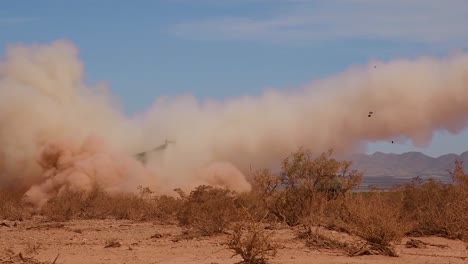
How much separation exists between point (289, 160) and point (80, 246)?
9.04 metres

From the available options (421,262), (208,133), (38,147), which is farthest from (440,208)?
(38,147)

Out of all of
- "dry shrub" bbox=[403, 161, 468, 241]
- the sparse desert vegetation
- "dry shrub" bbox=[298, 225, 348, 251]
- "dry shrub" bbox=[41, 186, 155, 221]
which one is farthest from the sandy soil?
"dry shrub" bbox=[41, 186, 155, 221]

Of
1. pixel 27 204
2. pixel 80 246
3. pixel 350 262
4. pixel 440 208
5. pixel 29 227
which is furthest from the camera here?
pixel 27 204

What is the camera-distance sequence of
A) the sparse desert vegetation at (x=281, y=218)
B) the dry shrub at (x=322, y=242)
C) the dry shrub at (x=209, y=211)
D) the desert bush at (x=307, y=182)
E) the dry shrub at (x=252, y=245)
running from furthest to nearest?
the desert bush at (x=307, y=182) → the dry shrub at (x=209, y=211) → the dry shrub at (x=322, y=242) → the sparse desert vegetation at (x=281, y=218) → the dry shrub at (x=252, y=245)

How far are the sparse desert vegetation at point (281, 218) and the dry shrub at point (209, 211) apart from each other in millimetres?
40

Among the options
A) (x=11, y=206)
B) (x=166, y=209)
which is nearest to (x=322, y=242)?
(x=166, y=209)

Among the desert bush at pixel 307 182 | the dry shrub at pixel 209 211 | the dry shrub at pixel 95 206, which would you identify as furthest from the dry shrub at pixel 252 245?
the dry shrub at pixel 95 206

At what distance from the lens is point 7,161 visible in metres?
33.2

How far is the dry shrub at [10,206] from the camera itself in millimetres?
28484

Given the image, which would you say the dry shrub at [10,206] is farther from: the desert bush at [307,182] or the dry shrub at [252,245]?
the dry shrub at [252,245]

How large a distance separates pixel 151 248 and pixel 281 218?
302 inches

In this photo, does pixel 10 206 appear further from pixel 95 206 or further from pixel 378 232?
pixel 378 232

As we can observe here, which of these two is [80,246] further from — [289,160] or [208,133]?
[208,133]

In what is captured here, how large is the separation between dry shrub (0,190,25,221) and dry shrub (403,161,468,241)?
15.8 m
